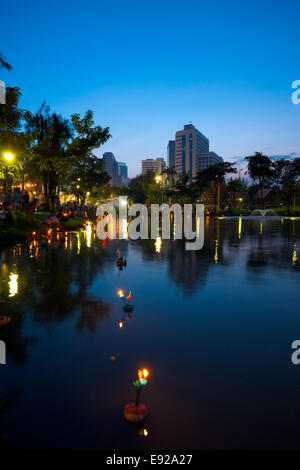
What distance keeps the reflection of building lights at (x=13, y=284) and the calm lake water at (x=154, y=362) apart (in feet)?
0.18

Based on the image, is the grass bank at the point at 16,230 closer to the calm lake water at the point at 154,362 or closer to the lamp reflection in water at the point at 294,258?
the calm lake water at the point at 154,362

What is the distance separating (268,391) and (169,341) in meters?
1.76

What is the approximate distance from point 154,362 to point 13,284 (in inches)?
222

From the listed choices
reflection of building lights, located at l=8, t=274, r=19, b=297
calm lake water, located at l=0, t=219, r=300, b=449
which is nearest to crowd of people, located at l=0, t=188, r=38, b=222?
reflection of building lights, located at l=8, t=274, r=19, b=297

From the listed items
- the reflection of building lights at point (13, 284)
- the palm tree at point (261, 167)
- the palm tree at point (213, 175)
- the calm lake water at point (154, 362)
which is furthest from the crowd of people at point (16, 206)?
the palm tree at point (261, 167)

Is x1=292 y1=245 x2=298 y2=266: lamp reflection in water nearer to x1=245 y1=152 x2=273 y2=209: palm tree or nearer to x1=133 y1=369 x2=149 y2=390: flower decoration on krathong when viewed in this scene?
x1=133 y1=369 x2=149 y2=390: flower decoration on krathong

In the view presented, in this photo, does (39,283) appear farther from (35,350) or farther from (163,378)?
(163,378)

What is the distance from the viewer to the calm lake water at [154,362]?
3.14m

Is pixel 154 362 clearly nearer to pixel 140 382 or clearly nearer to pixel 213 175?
pixel 140 382

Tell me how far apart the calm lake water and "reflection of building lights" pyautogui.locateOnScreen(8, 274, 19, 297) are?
2.1 inches

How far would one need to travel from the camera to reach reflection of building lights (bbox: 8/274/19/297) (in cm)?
779

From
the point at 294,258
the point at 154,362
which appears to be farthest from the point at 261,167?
the point at 154,362
